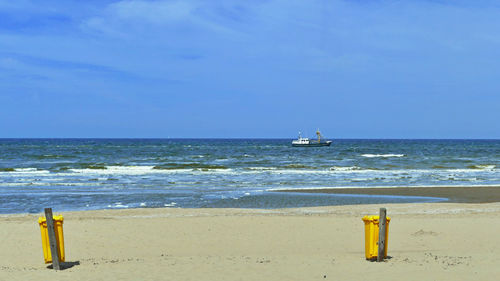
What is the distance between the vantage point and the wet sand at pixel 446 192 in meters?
23.2

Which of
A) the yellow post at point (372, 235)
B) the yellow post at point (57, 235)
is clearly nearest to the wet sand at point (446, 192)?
the yellow post at point (372, 235)

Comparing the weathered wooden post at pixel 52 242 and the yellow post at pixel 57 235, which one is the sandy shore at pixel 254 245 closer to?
the weathered wooden post at pixel 52 242

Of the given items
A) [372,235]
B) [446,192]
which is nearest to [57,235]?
[372,235]

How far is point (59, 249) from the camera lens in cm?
971

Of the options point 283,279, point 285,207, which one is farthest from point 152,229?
point 285,207

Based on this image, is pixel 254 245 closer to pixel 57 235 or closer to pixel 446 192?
pixel 57 235

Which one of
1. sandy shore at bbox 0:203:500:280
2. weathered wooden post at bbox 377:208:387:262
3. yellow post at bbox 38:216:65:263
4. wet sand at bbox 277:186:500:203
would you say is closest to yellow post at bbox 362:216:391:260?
weathered wooden post at bbox 377:208:387:262

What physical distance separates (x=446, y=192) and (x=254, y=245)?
16.4 m

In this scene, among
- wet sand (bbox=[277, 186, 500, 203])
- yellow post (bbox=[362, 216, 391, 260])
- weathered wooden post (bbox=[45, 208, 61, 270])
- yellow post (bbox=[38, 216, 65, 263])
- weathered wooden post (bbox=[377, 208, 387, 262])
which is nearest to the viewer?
weathered wooden post (bbox=[45, 208, 61, 270])

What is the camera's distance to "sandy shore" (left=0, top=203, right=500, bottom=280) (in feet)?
30.8

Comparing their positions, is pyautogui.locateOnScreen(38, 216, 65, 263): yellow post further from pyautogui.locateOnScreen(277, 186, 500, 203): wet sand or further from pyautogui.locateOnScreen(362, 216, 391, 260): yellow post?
pyautogui.locateOnScreen(277, 186, 500, 203): wet sand

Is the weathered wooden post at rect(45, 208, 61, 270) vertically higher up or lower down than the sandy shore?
higher up

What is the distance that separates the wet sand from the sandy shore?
513 centimetres

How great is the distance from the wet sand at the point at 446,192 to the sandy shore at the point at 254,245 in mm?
5127
